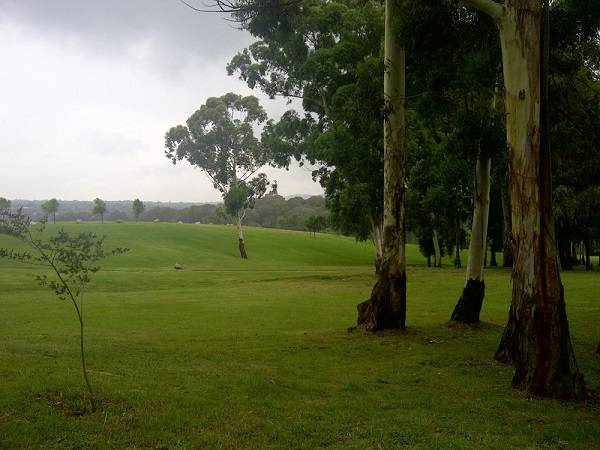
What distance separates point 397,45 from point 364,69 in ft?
5.71

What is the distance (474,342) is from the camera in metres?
12.7

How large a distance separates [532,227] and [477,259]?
21.3ft

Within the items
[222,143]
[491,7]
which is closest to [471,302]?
[491,7]

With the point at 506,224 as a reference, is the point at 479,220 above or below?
below

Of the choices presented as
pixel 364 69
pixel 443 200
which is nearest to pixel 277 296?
pixel 443 200

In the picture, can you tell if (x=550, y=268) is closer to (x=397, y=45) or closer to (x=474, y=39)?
(x=474, y=39)

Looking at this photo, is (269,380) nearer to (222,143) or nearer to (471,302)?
(471,302)

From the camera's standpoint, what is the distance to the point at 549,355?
8.24m

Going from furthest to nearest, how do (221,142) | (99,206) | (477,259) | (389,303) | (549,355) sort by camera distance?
(99,206), (221,142), (477,259), (389,303), (549,355)

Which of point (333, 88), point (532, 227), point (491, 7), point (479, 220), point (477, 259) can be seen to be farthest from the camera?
point (333, 88)

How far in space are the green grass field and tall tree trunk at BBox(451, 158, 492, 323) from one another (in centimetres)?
61

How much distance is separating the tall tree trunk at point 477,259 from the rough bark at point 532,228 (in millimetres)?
5999

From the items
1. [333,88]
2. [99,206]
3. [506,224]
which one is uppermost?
[333,88]

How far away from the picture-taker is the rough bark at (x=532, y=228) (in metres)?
8.24
